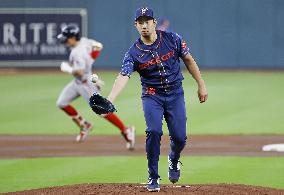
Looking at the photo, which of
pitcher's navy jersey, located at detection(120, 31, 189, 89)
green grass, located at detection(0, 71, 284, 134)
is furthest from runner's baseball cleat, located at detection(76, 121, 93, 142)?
pitcher's navy jersey, located at detection(120, 31, 189, 89)

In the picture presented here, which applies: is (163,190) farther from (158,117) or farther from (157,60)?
(157,60)

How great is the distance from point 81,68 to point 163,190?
5.57m

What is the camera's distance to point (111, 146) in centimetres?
1312

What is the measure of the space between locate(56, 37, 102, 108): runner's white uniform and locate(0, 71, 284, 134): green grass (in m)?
1.64

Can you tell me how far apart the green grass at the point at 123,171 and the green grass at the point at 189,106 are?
11.0ft

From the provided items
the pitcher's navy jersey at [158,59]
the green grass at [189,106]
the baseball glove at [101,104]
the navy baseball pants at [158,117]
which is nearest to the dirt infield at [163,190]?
the navy baseball pants at [158,117]

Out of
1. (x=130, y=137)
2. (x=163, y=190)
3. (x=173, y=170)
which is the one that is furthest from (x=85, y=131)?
(x=163, y=190)

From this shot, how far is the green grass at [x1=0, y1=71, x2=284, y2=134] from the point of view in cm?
1555

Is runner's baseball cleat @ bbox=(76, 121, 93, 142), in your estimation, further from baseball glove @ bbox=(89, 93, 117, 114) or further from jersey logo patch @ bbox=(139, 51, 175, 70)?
baseball glove @ bbox=(89, 93, 117, 114)

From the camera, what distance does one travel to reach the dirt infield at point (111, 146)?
12.4m

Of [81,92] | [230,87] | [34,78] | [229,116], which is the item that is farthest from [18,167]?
[34,78]

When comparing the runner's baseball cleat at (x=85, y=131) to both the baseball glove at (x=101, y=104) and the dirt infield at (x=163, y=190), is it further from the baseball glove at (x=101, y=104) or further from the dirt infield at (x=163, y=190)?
the baseball glove at (x=101, y=104)

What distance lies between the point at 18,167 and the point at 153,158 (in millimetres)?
3651

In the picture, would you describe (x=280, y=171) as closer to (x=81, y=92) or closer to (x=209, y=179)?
(x=209, y=179)
